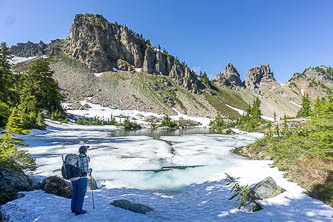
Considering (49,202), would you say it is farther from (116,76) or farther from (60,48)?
(60,48)

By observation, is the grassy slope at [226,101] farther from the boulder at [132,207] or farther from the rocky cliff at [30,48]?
the rocky cliff at [30,48]

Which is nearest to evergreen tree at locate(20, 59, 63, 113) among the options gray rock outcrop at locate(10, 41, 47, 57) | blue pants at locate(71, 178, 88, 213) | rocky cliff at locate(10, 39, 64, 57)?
blue pants at locate(71, 178, 88, 213)

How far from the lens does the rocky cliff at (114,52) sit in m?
122

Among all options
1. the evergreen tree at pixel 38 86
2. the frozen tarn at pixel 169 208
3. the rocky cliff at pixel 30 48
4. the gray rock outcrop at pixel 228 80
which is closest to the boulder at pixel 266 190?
the frozen tarn at pixel 169 208

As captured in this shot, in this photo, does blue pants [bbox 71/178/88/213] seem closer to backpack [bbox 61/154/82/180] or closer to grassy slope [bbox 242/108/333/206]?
backpack [bbox 61/154/82/180]

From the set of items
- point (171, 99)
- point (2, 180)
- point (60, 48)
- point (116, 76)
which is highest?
point (60, 48)

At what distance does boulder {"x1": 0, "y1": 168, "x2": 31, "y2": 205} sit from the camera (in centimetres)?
495

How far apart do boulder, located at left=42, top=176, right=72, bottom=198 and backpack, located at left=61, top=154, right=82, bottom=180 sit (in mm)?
2206

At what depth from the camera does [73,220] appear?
4.26 m

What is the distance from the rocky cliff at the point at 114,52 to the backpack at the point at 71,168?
413ft

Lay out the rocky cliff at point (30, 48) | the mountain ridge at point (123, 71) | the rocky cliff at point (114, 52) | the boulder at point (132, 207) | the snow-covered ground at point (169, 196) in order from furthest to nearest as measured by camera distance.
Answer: the rocky cliff at point (30, 48), the rocky cliff at point (114, 52), the mountain ridge at point (123, 71), the boulder at point (132, 207), the snow-covered ground at point (169, 196)

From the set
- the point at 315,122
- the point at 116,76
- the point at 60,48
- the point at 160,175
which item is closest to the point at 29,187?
the point at 160,175

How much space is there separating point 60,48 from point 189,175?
5936 inches

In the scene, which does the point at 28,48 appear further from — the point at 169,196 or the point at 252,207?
the point at 252,207
